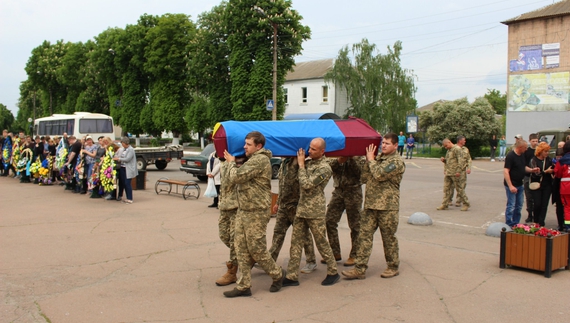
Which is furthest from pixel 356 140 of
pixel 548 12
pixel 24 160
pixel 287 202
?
pixel 548 12

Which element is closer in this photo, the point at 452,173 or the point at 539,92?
the point at 452,173

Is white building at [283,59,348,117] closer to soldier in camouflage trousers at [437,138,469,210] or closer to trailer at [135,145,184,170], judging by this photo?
trailer at [135,145,184,170]

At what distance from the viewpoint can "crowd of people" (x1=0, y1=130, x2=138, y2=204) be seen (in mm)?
13328

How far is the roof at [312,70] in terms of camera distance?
5433 cm

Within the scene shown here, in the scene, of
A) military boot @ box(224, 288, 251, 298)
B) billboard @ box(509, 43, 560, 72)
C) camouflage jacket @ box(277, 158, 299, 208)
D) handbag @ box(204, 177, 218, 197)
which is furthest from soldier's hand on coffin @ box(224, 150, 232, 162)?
billboard @ box(509, 43, 560, 72)

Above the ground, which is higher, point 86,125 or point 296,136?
point 86,125

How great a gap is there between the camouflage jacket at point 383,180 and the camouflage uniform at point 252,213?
4.59ft

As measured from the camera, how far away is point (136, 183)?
16078mm

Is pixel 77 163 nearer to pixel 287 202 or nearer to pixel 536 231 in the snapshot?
pixel 287 202

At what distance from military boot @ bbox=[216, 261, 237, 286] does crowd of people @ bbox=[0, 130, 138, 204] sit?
7743 millimetres

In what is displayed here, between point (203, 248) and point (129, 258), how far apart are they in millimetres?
1189

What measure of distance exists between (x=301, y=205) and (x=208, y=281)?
1.56m

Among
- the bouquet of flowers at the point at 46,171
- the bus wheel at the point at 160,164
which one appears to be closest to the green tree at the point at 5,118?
the bus wheel at the point at 160,164

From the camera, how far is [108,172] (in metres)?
13.4
